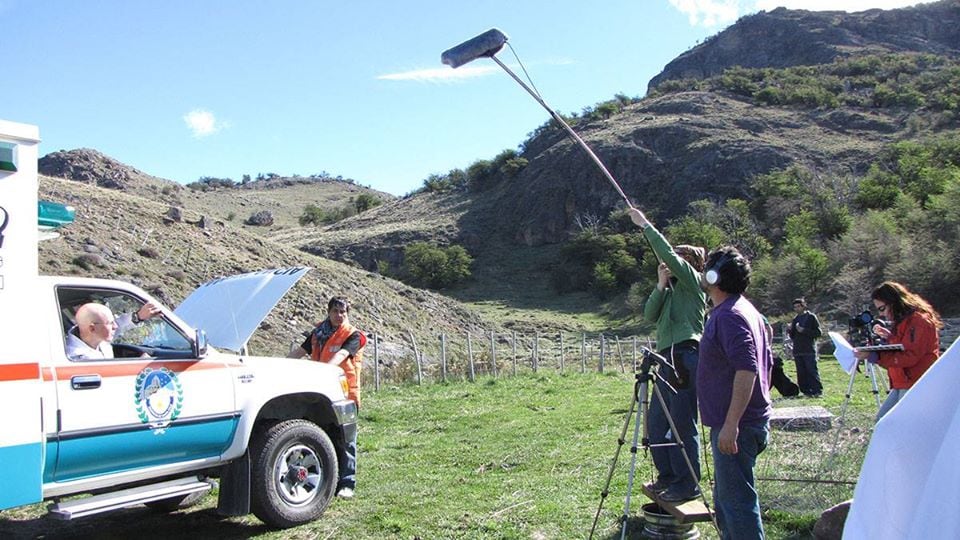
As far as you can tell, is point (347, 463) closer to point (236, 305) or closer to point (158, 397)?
point (236, 305)

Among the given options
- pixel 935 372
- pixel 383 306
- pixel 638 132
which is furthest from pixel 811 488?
pixel 638 132

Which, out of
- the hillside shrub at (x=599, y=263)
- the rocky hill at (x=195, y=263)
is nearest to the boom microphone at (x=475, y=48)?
the rocky hill at (x=195, y=263)

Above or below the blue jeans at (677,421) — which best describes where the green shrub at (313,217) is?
above

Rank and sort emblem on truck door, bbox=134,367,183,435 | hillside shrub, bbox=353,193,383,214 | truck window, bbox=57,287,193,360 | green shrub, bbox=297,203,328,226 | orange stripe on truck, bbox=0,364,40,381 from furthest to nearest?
hillside shrub, bbox=353,193,383,214
green shrub, bbox=297,203,328,226
truck window, bbox=57,287,193,360
emblem on truck door, bbox=134,367,183,435
orange stripe on truck, bbox=0,364,40,381

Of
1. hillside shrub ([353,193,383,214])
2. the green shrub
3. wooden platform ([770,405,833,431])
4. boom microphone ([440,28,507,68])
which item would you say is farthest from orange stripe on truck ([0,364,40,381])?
hillside shrub ([353,193,383,214])

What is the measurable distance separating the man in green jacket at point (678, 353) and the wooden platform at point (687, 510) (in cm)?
10

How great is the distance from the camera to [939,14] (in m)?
107

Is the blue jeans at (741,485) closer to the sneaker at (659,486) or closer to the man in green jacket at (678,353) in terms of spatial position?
the man in green jacket at (678,353)

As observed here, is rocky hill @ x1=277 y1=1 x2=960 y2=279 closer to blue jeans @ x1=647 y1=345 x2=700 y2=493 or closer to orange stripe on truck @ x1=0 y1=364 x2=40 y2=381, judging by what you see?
blue jeans @ x1=647 y1=345 x2=700 y2=493

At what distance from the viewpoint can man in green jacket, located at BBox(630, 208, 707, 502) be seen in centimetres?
562

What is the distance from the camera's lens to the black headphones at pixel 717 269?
4535mm

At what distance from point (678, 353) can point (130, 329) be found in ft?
13.4

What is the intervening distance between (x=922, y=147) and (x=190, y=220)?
5157 centimetres

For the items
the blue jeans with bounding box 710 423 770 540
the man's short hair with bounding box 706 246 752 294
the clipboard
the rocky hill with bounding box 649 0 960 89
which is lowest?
the blue jeans with bounding box 710 423 770 540
